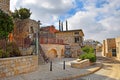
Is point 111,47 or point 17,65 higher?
point 111,47

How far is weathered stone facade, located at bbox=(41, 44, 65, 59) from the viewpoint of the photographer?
80.3 feet

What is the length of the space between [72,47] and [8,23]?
2076 centimetres

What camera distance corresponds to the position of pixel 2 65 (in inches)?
378

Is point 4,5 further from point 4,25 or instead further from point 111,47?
point 111,47

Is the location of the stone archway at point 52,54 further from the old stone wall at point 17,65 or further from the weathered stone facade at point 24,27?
the old stone wall at point 17,65

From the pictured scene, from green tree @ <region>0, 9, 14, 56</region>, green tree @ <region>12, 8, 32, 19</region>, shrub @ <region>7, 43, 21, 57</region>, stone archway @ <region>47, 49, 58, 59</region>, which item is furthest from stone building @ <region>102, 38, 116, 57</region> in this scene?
green tree @ <region>0, 9, 14, 56</region>

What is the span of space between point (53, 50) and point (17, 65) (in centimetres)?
1647

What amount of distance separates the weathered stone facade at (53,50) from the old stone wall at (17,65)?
36.7 ft

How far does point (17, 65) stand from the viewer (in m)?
10.9

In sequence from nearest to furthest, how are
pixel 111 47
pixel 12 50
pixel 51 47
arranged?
1. pixel 12 50
2. pixel 51 47
3. pixel 111 47

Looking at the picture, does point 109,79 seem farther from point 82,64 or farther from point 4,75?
point 4,75

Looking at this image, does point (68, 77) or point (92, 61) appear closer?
point (68, 77)

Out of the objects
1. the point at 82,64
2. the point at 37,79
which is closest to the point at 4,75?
the point at 37,79

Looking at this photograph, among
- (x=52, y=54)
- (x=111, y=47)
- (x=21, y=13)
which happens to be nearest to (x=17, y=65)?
(x=52, y=54)
